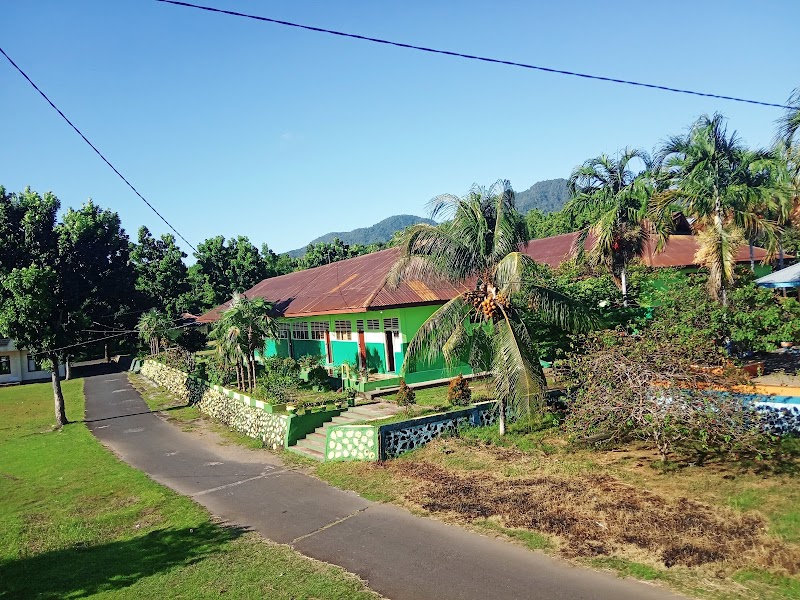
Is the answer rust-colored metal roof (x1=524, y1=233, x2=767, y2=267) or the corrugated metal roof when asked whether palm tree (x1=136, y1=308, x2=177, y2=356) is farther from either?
rust-colored metal roof (x1=524, y1=233, x2=767, y2=267)

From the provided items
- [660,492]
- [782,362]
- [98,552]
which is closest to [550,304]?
[660,492]

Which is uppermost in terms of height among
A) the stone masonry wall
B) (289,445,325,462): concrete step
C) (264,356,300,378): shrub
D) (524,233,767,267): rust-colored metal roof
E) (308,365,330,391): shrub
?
(524,233,767,267): rust-colored metal roof

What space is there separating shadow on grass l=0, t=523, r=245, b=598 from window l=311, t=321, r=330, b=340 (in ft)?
50.3

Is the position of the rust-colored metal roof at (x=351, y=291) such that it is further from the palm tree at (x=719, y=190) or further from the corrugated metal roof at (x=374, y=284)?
the palm tree at (x=719, y=190)

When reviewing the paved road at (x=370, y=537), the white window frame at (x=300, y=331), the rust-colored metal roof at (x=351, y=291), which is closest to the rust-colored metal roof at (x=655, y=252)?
the rust-colored metal roof at (x=351, y=291)

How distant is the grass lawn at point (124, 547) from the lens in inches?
315

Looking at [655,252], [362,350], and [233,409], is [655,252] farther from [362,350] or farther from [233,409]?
[233,409]

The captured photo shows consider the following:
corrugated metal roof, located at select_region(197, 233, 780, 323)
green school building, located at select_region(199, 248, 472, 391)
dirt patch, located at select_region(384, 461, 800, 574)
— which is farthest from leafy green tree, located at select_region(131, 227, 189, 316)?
dirt patch, located at select_region(384, 461, 800, 574)

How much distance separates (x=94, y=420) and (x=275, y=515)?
52.0 ft

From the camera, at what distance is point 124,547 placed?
32.5 ft

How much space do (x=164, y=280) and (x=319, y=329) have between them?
2886cm

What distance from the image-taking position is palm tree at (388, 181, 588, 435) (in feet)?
41.4

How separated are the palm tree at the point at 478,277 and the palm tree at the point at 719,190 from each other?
4.99 meters

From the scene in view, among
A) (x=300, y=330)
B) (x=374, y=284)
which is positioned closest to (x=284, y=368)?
(x=374, y=284)
